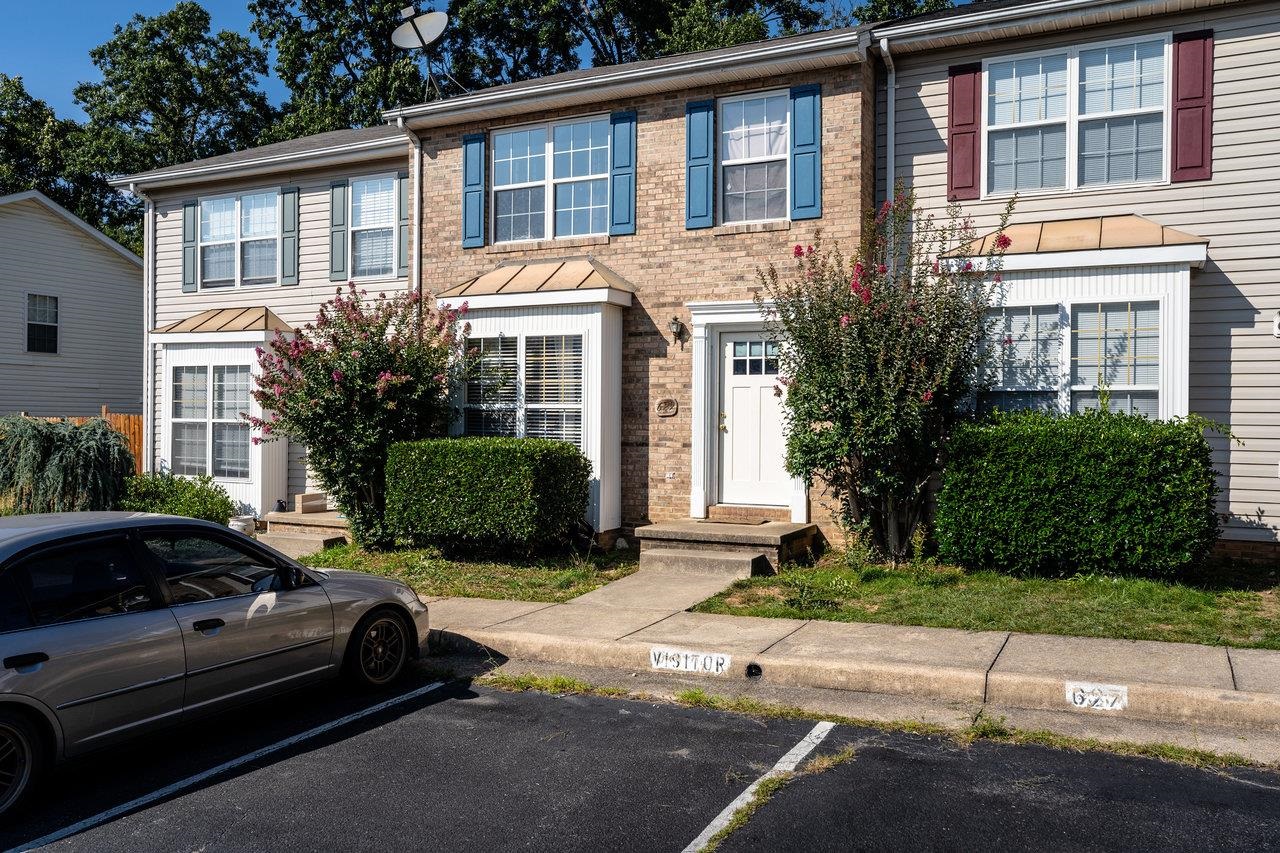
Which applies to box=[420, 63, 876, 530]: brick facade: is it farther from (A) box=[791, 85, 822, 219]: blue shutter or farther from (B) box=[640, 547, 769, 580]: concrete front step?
(B) box=[640, 547, 769, 580]: concrete front step

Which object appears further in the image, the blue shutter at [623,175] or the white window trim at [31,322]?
the white window trim at [31,322]

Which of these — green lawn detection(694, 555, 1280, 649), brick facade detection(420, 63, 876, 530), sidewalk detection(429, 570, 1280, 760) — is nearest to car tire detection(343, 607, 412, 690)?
sidewalk detection(429, 570, 1280, 760)

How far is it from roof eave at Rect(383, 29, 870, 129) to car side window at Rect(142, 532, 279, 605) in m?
8.02

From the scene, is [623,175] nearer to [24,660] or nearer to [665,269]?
[665,269]

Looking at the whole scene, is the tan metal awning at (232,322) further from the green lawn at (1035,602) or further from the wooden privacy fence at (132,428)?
the green lawn at (1035,602)

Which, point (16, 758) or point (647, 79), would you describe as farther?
point (647, 79)

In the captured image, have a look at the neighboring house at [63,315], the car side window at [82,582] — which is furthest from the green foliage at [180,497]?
the car side window at [82,582]

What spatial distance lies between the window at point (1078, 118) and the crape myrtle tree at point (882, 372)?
80cm

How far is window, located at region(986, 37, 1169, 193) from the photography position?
10500mm

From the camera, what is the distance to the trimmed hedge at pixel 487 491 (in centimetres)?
1101

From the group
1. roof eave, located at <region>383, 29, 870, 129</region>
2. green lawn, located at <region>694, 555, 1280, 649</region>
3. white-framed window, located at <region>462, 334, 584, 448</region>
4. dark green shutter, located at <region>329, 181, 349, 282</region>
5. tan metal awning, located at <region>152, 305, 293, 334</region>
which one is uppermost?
roof eave, located at <region>383, 29, 870, 129</region>

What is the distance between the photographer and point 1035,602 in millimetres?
8461

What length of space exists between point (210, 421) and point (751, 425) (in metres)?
8.89

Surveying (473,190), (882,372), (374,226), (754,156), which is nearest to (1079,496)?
(882,372)
